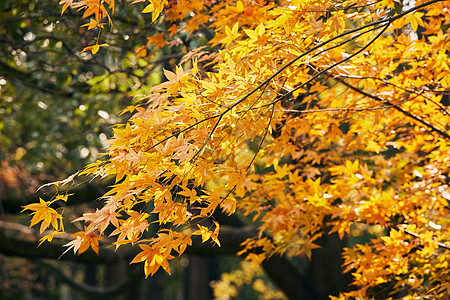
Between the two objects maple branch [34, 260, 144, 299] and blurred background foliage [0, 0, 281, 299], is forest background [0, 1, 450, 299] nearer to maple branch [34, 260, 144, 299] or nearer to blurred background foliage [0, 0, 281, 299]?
blurred background foliage [0, 0, 281, 299]

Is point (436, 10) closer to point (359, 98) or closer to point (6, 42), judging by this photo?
point (359, 98)

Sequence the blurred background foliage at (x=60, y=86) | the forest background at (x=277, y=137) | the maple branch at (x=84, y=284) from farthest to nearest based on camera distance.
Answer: the maple branch at (x=84, y=284) < the blurred background foliage at (x=60, y=86) < the forest background at (x=277, y=137)

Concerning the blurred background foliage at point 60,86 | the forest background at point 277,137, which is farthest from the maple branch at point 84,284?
the forest background at point 277,137

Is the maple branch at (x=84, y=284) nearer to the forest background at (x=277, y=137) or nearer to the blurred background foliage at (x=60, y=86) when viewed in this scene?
the blurred background foliage at (x=60, y=86)

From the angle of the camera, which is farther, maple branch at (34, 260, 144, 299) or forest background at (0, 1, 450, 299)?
maple branch at (34, 260, 144, 299)

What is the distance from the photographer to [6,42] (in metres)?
5.13

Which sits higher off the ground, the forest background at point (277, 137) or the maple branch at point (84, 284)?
the forest background at point (277, 137)

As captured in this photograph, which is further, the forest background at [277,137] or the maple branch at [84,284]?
the maple branch at [84,284]

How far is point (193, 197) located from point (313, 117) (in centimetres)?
148

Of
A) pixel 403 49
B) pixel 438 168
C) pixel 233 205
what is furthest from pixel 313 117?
pixel 233 205

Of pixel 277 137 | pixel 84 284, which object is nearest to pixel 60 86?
pixel 277 137

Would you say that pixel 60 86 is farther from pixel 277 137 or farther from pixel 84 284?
pixel 84 284

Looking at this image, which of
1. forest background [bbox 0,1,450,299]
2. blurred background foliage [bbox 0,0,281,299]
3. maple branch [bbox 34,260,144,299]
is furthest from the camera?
maple branch [bbox 34,260,144,299]

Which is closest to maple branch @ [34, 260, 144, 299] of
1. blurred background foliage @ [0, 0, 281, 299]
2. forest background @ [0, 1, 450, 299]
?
blurred background foliage @ [0, 0, 281, 299]
